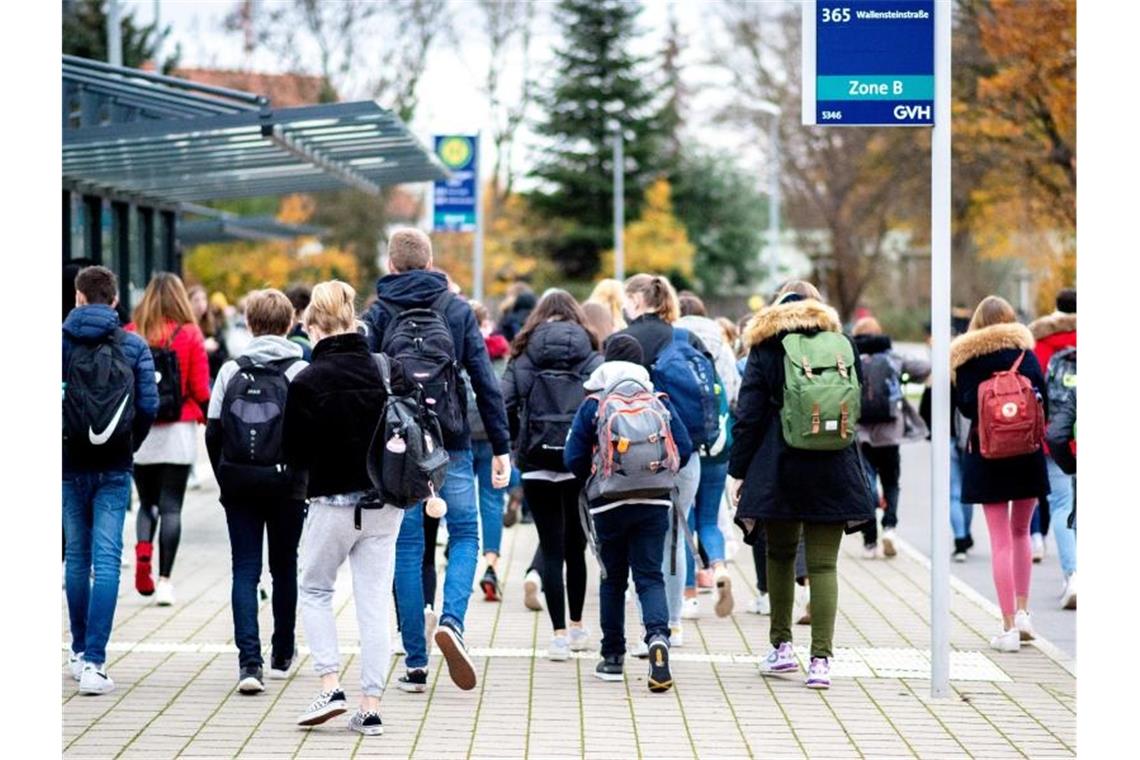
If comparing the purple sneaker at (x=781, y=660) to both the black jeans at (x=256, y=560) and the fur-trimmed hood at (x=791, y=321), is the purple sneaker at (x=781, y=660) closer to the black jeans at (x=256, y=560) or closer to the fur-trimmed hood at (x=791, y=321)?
the fur-trimmed hood at (x=791, y=321)

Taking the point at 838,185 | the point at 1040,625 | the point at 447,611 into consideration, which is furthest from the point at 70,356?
the point at 838,185

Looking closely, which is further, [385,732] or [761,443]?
[761,443]

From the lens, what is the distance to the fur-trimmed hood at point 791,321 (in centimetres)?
848

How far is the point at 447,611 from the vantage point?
8242 millimetres

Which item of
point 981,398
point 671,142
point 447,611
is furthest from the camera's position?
point 671,142

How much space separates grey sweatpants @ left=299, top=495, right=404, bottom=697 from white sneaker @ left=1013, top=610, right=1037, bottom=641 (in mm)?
3671

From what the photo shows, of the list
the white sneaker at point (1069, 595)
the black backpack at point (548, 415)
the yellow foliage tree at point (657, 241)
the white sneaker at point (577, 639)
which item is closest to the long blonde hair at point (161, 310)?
the black backpack at point (548, 415)

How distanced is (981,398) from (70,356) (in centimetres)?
451

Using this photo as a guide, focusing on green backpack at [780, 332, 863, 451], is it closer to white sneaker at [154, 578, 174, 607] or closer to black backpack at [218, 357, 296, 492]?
black backpack at [218, 357, 296, 492]

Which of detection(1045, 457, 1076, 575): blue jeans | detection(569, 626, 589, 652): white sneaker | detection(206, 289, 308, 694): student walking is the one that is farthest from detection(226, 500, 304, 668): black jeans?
detection(1045, 457, 1076, 575): blue jeans

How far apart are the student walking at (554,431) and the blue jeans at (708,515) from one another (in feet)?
4.70

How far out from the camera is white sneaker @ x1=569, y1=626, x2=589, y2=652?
9414mm
